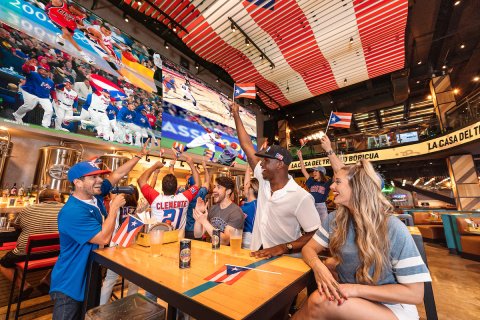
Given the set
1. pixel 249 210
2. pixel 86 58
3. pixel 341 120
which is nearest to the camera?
pixel 249 210

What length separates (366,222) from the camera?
49.4 inches

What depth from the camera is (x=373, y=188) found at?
4.38 ft

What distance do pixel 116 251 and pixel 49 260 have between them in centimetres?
178

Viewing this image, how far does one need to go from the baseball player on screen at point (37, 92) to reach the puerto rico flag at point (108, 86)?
87 cm

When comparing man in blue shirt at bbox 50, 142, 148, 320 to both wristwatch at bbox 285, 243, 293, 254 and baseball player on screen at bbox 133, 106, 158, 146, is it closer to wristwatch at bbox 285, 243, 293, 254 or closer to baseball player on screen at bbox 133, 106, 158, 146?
wristwatch at bbox 285, 243, 293, 254

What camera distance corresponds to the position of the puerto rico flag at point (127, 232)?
1857mm

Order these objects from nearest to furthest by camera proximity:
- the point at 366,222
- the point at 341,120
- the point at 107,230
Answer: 1. the point at 366,222
2. the point at 107,230
3. the point at 341,120

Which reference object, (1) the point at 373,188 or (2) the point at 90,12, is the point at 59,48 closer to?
(2) the point at 90,12

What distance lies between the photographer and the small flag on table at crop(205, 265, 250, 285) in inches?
45.7

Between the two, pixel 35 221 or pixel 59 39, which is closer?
pixel 35 221

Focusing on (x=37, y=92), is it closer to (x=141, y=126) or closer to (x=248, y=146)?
(x=141, y=126)

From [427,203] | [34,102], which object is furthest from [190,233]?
[427,203]

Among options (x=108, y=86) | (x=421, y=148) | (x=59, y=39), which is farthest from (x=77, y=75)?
(x=421, y=148)

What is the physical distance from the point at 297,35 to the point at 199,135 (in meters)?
4.48
